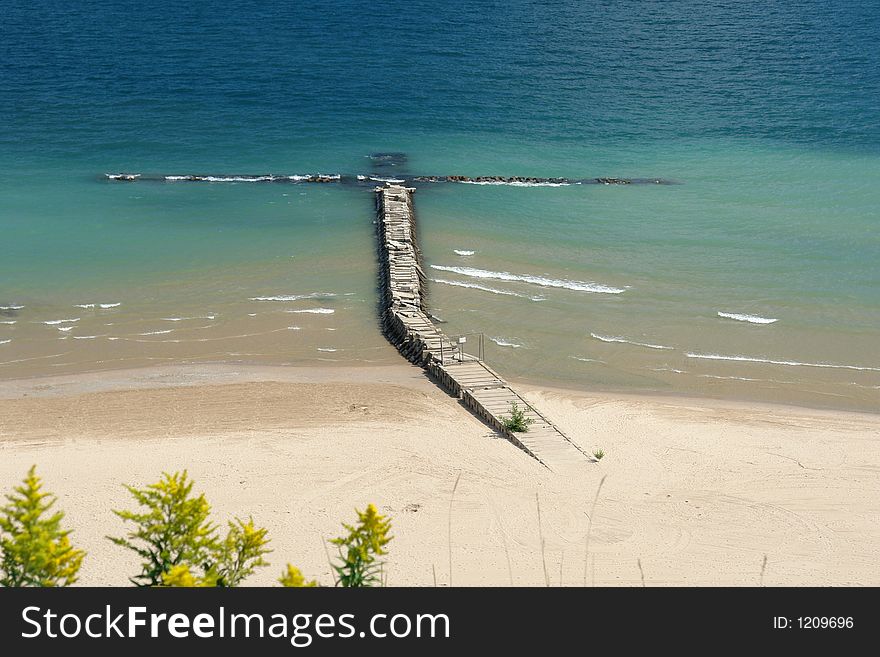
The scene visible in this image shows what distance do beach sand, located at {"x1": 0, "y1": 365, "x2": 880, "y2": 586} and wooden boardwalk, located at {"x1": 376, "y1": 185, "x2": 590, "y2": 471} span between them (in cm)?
46

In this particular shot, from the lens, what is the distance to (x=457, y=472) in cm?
2598

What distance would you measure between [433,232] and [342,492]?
812 inches

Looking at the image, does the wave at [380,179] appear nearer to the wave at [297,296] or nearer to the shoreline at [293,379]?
the wave at [297,296]

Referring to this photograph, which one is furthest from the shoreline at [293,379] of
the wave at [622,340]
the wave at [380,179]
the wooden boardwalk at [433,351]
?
the wave at [380,179]

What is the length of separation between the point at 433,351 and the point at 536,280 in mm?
8054

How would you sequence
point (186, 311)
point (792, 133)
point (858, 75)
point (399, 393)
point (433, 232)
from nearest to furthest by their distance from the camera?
point (399, 393) → point (186, 311) → point (433, 232) → point (792, 133) → point (858, 75)

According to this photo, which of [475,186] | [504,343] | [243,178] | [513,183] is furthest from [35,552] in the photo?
[513,183]

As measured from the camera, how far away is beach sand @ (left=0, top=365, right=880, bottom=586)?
Result: 22.3 metres

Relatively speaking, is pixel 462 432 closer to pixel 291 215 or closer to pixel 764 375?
pixel 764 375

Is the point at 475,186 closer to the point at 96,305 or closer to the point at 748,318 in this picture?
the point at 748,318

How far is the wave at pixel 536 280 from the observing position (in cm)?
3878

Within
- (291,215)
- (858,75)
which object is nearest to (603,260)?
(291,215)

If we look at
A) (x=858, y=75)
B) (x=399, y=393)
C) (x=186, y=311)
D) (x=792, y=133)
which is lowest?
(x=399, y=393)

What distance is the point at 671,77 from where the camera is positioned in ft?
210
